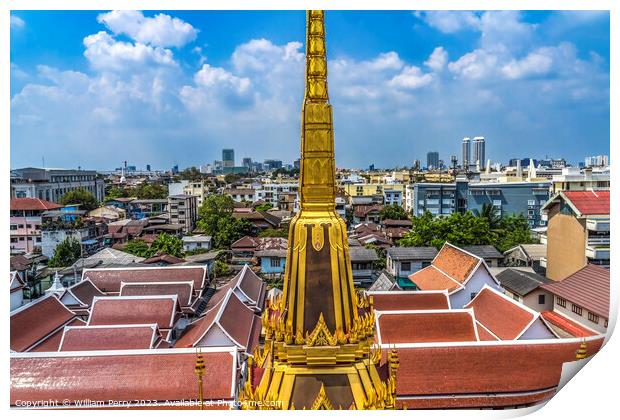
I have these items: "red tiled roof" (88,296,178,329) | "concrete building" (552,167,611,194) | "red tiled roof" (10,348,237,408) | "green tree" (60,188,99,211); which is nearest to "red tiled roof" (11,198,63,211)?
"red tiled roof" (88,296,178,329)

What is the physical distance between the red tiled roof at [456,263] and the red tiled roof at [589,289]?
169cm

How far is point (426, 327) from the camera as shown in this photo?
524cm

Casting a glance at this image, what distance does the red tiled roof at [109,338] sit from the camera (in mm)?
5352

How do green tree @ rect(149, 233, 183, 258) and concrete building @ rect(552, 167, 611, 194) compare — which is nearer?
concrete building @ rect(552, 167, 611, 194)

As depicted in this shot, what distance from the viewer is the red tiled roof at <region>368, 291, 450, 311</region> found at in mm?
6246

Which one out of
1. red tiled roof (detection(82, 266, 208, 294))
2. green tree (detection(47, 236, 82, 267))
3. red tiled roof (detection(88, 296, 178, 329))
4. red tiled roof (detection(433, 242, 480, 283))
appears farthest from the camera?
green tree (detection(47, 236, 82, 267))

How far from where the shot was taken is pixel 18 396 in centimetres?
404

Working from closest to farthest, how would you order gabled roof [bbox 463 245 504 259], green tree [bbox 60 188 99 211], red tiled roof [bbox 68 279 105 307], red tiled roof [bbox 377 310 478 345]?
red tiled roof [bbox 377 310 478 345]
red tiled roof [bbox 68 279 105 307]
gabled roof [bbox 463 245 504 259]
green tree [bbox 60 188 99 211]

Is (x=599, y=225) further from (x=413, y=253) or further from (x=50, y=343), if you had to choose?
(x=50, y=343)

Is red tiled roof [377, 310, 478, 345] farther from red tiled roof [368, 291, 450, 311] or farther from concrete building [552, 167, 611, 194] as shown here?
concrete building [552, 167, 611, 194]

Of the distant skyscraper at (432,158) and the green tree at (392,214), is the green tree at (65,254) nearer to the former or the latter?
the distant skyscraper at (432,158)

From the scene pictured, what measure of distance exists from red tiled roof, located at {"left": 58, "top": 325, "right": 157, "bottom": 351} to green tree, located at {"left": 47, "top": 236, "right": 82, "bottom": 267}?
5978 millimetres

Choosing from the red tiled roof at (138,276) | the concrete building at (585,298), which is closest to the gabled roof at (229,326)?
the red tiled roof at (138,276)
